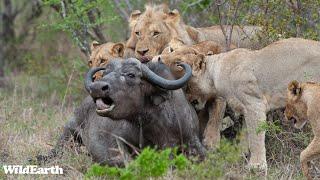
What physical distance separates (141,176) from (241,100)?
76.9 inches

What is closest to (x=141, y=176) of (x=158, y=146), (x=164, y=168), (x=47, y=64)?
(x=164, y=168)

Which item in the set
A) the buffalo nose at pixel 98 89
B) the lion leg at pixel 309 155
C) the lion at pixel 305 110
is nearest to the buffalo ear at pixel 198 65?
the lion at pixel 305 110

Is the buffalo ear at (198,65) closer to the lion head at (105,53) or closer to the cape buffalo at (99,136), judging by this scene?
the cape buffalo at (99,136)

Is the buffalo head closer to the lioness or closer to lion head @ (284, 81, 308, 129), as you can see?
the lioness

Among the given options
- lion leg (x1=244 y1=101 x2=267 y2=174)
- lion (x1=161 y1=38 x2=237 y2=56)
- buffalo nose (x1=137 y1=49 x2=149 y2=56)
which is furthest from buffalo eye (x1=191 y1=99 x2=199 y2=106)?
buffalo nose (x1=137 y1=49 x2=149 y2=56)

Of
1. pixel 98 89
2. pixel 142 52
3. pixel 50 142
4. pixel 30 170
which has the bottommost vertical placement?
pixel 50 142

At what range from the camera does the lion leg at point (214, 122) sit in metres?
9.05

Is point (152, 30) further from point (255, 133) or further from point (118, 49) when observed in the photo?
point (255, 133)

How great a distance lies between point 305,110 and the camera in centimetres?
825

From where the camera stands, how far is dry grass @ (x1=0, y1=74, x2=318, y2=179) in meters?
8.34

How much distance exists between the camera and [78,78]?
13.1 meters

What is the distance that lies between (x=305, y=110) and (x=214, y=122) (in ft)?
3.76

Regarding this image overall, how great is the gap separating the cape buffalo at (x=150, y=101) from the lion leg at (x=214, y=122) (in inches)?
14.1

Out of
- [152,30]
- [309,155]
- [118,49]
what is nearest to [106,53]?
[118,49]
